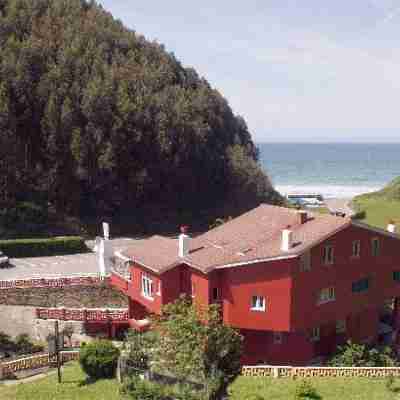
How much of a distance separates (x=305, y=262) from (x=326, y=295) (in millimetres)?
2617

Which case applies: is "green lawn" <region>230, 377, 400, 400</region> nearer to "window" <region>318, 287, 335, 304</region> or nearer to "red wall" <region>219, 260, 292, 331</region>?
"red wall" <region>219, 260, 292, 331</region>

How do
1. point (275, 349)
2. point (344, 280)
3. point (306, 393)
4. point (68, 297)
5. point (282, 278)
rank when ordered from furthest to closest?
point (68, 297), point (344, 280), point (275, 349), point (282, 278), point (306, 393)

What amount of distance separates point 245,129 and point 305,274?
2157 inches

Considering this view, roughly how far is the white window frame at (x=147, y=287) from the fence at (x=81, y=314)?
299 centimetres

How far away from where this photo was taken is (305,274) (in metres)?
28.7

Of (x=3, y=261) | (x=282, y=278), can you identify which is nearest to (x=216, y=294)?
(x=282, y=278)

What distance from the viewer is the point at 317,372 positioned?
1043 inches

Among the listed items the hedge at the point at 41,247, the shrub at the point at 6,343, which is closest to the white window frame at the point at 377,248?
the shrub at the point at 6,343

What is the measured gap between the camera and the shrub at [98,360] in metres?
26.7

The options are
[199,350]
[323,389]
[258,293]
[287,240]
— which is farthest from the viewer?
[258,293]

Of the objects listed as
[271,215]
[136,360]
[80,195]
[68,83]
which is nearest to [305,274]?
[271,215]

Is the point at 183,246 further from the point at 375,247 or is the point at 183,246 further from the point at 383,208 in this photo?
the point at 383,208

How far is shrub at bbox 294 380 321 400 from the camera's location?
74.8ft

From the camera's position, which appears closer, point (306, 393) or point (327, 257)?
point (306, 393)
